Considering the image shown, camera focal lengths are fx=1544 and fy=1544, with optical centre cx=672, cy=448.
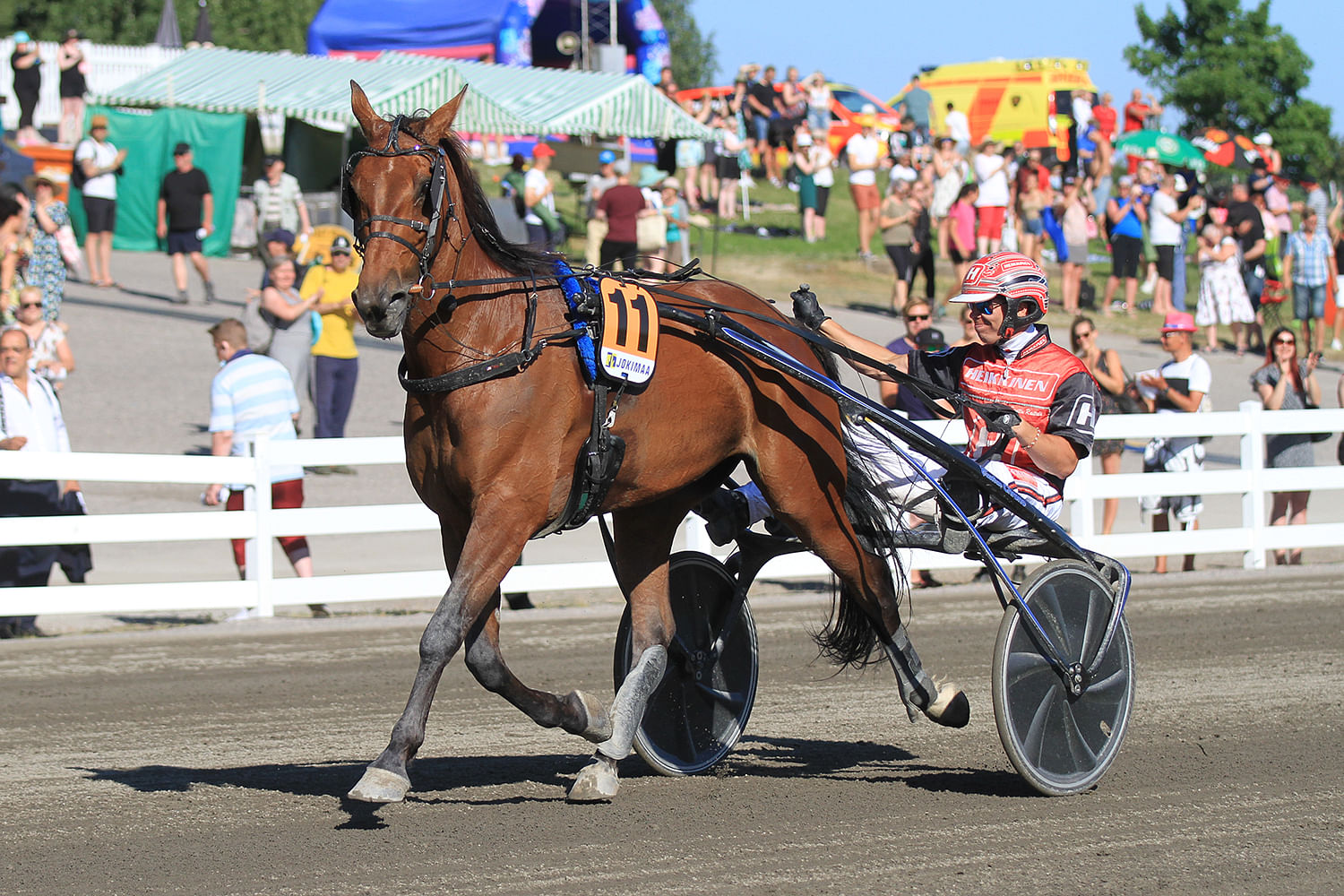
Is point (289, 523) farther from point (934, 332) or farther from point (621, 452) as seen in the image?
point (621, 452)

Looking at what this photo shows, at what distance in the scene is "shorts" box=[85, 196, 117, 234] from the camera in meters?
17.8

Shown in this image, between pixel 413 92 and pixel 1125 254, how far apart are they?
9585mm

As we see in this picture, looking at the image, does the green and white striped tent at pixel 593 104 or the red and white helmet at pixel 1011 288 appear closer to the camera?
the red and white helmet at pixel 1011 288

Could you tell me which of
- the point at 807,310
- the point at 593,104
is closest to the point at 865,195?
the point at 593,104

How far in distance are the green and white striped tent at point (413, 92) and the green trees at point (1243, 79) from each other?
21479mm

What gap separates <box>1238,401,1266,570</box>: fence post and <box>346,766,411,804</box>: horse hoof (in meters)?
8.04

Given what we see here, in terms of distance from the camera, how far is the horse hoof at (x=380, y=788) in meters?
4.39

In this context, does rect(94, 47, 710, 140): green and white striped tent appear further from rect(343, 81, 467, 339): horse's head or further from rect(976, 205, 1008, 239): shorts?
rect(343, 81, 467, 339): horse's head

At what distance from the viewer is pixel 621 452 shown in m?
4.92

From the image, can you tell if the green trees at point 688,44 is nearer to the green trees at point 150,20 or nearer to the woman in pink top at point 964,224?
the green trees at point 150,20

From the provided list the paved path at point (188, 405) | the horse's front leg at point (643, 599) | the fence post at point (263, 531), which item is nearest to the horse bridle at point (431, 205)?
the horse's front leg at point (643, 599)

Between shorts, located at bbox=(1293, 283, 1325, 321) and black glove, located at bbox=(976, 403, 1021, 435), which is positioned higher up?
black glove, located at bbox=(976, 403, 1021, 435)

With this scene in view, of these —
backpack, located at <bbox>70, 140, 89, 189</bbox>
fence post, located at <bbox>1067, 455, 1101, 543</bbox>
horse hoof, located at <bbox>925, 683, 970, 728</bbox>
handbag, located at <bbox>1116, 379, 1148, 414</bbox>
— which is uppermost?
backpack, located at <bbox>70, 140, 89, 189</bbox>

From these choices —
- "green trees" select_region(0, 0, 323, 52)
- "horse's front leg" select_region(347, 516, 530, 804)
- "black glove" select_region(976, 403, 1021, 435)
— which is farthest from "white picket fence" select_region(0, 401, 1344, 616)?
"green trees" select_region(0, 0, 323, 52)
